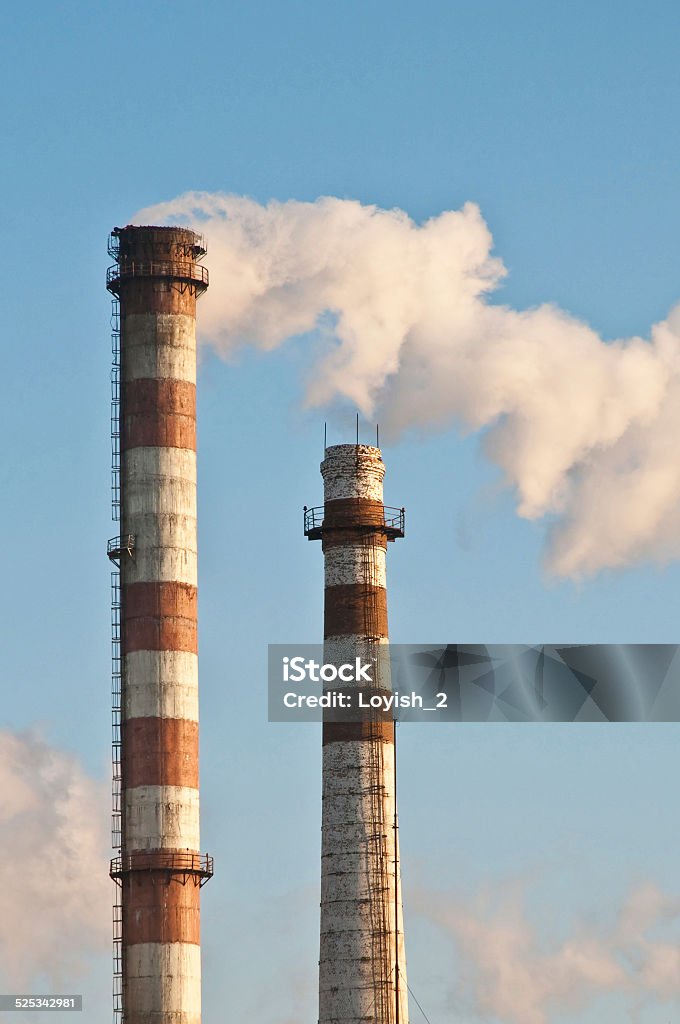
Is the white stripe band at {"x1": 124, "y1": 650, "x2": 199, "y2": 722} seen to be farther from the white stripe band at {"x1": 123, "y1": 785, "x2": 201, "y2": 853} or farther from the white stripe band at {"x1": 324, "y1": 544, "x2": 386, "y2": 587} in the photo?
the white stripe band at {"x1": 324, "y1": 544, "x2": 386, "y2": 587}

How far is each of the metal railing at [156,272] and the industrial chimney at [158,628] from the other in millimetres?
30

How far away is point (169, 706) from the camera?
61.3 meters

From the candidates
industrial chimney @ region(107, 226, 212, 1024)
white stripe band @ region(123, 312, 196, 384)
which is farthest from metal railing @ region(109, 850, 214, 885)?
white stripe band @ region(123, 312, 196, 384)

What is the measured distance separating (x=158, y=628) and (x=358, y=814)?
8.39 metres

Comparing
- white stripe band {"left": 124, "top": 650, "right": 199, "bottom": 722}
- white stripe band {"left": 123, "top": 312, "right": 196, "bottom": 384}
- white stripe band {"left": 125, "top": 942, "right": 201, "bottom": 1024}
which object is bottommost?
white stripe band {"left": 125, "top": 942, "right": 201, "bottom": 1024}

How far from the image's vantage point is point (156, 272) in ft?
210

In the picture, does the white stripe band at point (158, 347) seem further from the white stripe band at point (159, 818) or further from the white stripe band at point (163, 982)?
the white stripe band at point (163, 982)

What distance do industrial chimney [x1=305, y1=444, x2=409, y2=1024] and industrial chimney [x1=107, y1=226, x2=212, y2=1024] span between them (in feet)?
15.3

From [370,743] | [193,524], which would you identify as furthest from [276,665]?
[193,524]

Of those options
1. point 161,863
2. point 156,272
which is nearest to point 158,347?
point 156,272

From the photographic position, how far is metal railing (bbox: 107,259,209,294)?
63969mm

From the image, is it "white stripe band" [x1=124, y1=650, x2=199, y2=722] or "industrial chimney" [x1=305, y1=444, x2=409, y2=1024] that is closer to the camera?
"industrial chimney" [x1=305, y1=444, x2=409, y2=1024]

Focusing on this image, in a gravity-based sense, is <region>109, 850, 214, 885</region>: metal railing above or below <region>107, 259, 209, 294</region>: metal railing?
below

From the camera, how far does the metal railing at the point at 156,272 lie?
64.0 m
